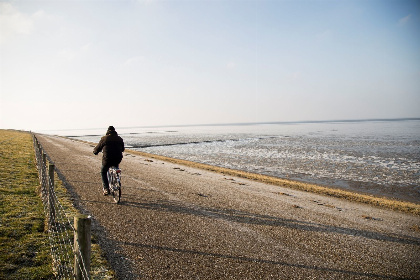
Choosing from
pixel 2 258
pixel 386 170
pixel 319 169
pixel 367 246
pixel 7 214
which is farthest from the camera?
pixel 319 169

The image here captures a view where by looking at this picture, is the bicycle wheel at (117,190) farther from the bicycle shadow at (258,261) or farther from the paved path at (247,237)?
the bicycle shadow at (258,261)

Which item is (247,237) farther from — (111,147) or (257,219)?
(111,147)

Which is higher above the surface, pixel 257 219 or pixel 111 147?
pixel 111 147

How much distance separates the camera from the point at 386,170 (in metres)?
22.5

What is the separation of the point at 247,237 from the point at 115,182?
19.8 ft

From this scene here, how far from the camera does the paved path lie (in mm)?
5594

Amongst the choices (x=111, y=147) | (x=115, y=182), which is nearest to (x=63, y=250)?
(x=115, y=182)

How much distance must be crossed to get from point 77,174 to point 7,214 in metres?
8.85

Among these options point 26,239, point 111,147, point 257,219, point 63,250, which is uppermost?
point 111,147

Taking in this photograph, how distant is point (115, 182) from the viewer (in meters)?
10.2

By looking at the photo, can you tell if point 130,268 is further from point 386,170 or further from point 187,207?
point 386,170

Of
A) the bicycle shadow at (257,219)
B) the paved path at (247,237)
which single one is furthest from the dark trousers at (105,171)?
the bicycle shadow at (257,219)

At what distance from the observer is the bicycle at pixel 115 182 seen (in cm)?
995

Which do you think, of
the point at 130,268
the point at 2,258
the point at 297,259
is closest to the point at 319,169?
the point at 297,259
